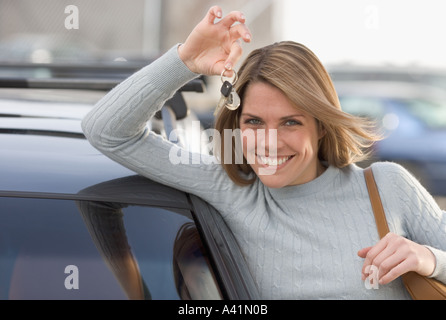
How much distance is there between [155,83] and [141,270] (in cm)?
63

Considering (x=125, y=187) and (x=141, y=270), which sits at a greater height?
(x=125, y=187)

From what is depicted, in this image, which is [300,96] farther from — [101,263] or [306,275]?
[101,263]

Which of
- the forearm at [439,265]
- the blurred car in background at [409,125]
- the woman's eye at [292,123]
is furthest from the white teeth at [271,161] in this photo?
the blurred car in background at [409,125]

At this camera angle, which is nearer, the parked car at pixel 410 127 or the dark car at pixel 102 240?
the dark car at pixel 102 240

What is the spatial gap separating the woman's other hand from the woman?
42mm

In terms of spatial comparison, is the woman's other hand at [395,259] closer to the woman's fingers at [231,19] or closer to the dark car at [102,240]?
the dark car at [102,240]

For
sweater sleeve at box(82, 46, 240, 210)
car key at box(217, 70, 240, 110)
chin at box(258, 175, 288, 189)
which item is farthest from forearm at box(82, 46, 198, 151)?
chin at box(258, 175, 288, 189)

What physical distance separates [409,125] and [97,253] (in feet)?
25.5

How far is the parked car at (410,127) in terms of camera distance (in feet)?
27.4

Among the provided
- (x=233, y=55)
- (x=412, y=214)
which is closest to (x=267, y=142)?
(x=233, y=55)

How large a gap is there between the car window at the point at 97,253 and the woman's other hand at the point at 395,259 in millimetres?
448

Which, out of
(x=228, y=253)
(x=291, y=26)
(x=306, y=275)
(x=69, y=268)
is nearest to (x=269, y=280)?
(x=306, y=275)

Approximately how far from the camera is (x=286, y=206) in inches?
85.0
